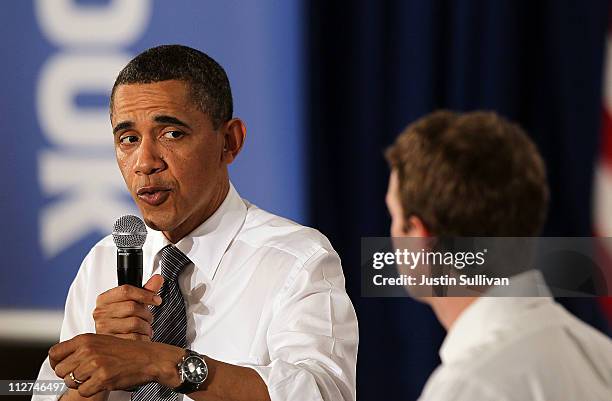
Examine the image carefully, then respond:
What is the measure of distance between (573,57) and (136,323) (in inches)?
50.8

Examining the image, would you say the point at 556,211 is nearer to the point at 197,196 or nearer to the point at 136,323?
the point at 197,196

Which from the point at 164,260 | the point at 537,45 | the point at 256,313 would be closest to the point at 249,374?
the point at 256,313

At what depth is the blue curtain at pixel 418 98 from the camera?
2240mm

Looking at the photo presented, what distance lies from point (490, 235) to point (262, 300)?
0.63m

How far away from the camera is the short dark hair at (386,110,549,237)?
3.57 ft

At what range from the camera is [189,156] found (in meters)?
1.71

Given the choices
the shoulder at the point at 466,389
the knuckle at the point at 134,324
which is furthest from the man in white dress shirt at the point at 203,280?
the shoulder at the point at 466,389

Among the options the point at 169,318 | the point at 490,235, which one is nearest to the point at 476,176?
the point at 490,235

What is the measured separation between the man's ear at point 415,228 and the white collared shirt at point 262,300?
0.41 m

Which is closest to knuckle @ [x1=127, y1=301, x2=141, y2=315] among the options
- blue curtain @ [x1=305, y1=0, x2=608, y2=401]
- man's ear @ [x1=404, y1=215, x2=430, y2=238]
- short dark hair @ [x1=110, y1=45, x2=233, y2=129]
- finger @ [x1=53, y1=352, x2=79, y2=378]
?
finger @ [x1=53, y1=352, x2=79, y2=378]

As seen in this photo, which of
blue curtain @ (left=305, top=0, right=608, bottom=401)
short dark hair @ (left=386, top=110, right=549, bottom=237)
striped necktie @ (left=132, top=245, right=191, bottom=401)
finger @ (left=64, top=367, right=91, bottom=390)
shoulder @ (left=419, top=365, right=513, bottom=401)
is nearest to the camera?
shoulder @ (left=419, top=365, right=513, bottom=401)

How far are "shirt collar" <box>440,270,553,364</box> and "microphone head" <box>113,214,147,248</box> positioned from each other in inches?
24.4

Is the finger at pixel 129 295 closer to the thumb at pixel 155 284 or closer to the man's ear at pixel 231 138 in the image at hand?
the thumb at pixel 155 284

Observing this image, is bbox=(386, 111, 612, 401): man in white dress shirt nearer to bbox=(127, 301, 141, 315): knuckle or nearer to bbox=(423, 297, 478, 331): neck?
bbox=(423, 297, 478, 331): neck
